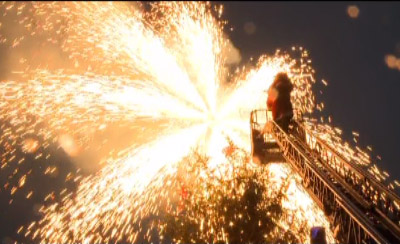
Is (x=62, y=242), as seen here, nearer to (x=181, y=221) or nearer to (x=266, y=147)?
(x=181, y=221)

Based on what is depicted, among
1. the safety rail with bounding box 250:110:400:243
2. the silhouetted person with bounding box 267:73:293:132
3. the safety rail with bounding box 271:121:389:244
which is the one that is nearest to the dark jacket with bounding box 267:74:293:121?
the silhouetted person with bounding box 267:73:293:132

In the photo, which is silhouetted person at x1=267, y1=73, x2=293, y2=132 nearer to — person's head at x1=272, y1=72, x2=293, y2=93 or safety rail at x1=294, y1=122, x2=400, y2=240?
person's head at x1=272, y1=72, x2=293, y2=93

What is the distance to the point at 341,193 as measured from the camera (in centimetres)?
1198

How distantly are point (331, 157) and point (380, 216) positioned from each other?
5001mm

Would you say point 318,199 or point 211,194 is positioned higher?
point 318,199

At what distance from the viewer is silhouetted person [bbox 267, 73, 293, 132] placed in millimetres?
21781

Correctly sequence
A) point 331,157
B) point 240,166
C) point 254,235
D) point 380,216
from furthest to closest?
point 240,166 → point 254,235 → point 331,157 → point 380,216

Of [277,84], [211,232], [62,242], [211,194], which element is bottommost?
[62,242]

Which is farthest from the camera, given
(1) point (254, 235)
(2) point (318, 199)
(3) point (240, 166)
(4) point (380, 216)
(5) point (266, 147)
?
(5) point (266, 147)

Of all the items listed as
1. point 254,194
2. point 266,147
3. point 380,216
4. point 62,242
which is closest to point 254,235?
point 254,194

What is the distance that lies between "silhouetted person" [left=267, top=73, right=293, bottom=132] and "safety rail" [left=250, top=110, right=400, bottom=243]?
122 cm

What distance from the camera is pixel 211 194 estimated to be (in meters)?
20.0

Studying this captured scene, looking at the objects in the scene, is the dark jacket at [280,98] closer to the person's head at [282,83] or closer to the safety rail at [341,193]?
the person's head at [282,83]

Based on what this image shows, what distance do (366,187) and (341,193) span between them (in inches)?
96.6
